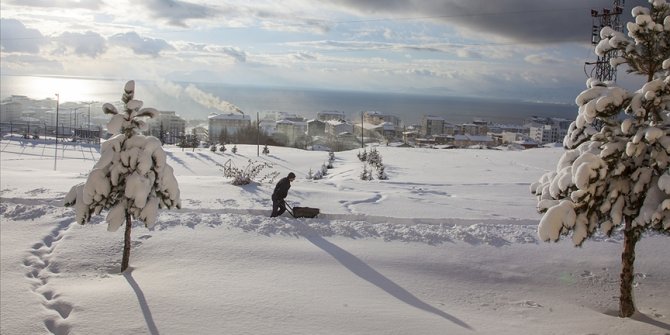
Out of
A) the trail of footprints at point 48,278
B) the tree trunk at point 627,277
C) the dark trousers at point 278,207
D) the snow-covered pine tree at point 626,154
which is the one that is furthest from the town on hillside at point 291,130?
the snow-covered pine tree at point 626,154

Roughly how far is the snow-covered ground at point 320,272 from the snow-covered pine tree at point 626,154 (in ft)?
4.69

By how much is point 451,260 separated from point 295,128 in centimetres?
10472

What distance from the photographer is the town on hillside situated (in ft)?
245

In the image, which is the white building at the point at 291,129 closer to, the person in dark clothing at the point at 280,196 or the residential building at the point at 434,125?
the residential building at the point at 434,125

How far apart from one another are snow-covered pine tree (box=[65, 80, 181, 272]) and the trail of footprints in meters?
1.22

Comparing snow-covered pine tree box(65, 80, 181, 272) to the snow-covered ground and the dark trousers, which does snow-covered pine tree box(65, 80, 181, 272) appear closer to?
the snow-covered ground

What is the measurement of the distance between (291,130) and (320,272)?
104 metres

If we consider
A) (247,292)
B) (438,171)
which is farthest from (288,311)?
(438,171)

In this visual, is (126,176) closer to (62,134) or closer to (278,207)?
(278,207)

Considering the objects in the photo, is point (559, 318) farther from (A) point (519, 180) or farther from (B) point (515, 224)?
(A) point (519, 180)

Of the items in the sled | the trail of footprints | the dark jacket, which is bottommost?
the trail of footprints

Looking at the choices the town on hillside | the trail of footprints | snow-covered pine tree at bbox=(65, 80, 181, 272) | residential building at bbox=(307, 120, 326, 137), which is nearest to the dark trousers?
snow-covered pine tree at bbox=(65, 80, 181, 272)

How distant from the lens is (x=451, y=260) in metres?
9.13

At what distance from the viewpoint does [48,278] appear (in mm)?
8438
